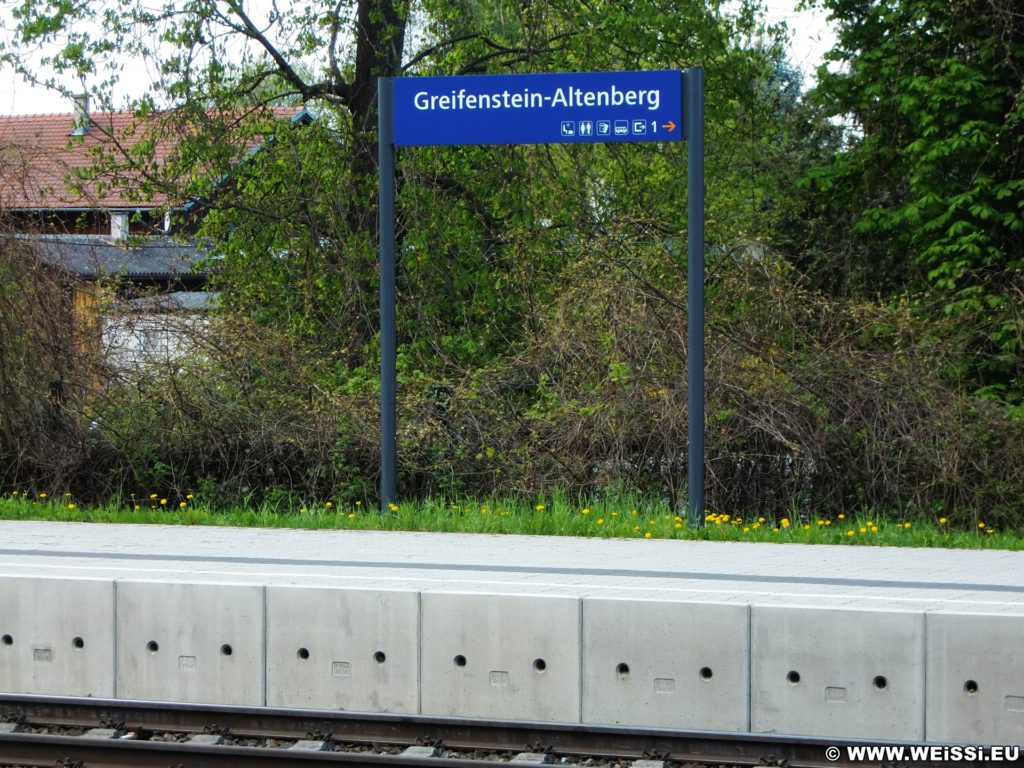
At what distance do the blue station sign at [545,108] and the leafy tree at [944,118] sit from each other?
712 centimetres

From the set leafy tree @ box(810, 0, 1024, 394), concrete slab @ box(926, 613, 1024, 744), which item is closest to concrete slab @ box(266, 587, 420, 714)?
concrete slab @ box(926, 613, 1024, 744)

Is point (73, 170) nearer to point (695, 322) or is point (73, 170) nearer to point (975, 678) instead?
point (695, 322)

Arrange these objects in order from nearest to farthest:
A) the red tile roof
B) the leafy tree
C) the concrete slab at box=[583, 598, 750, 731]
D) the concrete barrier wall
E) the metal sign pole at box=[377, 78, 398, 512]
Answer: the concrete barrier wall → the concrete slab at box=[583, 598, 750, 731] → the metal sign pole at box=[377, 78, 398, 512] → the red tile roof → the leafy tree

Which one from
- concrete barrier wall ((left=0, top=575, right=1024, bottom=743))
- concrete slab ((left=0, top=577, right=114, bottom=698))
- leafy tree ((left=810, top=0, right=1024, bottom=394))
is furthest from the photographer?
leafy tree ((left=810, top=0, right=1024, bottom=394))

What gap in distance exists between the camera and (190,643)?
7328 millimetres

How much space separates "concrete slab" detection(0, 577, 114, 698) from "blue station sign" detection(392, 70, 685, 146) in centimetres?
507

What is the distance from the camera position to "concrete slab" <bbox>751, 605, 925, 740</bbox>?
250 inches

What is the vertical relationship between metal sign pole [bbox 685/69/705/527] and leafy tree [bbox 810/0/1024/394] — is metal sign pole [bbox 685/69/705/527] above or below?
below

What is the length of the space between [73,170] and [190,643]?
11979mm

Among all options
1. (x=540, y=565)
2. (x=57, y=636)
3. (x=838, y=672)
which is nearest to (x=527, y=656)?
(x=838, y=672)

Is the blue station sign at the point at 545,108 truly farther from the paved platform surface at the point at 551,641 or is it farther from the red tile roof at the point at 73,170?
the red tile roof at the point at 73,170

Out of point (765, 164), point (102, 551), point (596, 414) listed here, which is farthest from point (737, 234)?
point (765, 164)

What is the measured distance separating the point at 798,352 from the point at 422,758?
26.0 ft

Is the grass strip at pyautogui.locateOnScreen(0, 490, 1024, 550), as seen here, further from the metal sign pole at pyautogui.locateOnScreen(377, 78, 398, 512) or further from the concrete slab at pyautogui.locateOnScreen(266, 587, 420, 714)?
the concrete slab at pyautogui.locateOnScreen(266, 587, 420, 714)
